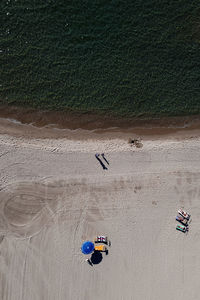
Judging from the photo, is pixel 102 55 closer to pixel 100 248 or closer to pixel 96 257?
pixel 100 248

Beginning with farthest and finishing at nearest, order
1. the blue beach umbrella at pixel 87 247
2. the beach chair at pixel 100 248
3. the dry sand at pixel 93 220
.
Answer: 1. the beach chair at pixel 100 248
2. the dry sand at pixel 93 220
3. the blue beach umbrella at pixel 87 247

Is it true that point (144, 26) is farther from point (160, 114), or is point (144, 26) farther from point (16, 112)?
point (16, 112)

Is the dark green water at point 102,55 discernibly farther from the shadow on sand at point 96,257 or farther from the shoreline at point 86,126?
the shadow on sand at point 96,257

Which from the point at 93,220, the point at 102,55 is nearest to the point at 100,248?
the point at 93,220

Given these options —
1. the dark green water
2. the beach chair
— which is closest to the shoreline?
the dark green water

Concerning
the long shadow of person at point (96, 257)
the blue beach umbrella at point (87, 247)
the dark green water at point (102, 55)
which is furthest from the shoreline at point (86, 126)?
the long shadow of person at point (96, 257)

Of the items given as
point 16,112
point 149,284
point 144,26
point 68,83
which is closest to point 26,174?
point 16,112

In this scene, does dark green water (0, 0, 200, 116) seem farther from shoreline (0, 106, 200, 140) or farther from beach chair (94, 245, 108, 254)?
beach chair (94, 245, 108, 254)
